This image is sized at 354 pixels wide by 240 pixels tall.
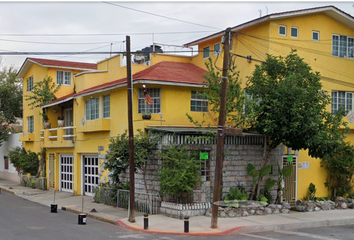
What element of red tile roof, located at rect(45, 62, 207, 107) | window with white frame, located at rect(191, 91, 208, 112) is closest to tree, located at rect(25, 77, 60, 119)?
red tile roof, located at rect(45, 62, 207, 107)

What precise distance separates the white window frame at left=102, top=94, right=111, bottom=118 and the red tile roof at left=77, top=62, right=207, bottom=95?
62 centimetres

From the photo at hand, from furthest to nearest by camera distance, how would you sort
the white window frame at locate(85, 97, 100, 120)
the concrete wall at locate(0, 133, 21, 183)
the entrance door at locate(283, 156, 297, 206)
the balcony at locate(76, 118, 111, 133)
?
1. the concrete wall at locate(0, 133, 21, 183)
2. the white window frame at locate(85, 97, 100, 120)
3. the balcony at locate(76, 118, 111, 133)
4. the entrance door at locate(283, 156, 297, 206)

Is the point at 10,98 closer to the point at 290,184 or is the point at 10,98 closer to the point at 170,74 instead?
the point at 170,74

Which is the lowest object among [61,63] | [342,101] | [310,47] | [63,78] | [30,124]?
[30,124]

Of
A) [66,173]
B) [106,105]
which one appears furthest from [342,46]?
[66,173]

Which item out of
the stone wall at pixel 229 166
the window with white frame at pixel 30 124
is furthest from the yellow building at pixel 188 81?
the window with white frame at pixel 30 124

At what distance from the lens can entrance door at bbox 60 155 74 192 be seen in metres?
27.7

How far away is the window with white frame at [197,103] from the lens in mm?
21266

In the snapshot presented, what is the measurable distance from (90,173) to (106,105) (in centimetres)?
477

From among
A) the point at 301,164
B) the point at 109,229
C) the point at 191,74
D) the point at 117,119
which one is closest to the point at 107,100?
the point at 117,119

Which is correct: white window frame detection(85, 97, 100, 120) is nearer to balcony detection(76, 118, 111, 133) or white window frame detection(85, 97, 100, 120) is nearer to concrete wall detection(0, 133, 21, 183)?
balcony detection(76, 118, 111, 133)

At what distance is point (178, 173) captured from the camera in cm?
1683

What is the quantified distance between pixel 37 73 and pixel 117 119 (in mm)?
14013

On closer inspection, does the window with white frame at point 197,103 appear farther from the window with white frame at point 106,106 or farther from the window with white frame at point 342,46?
the window with white frame at point 342,46
